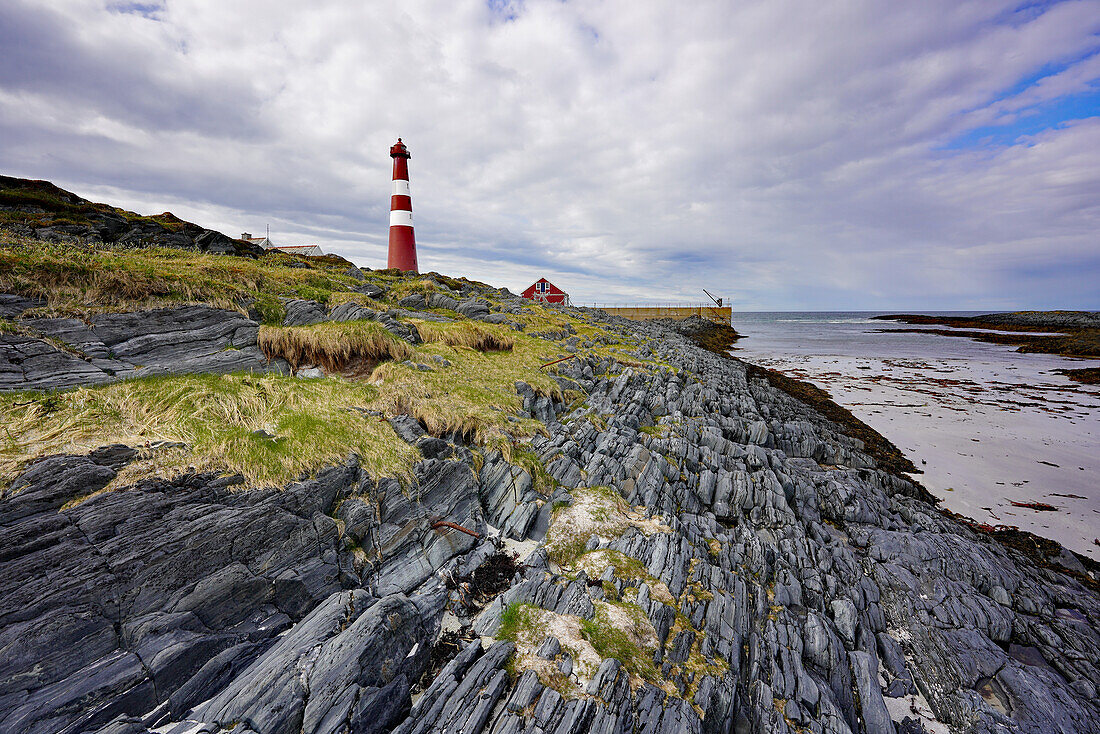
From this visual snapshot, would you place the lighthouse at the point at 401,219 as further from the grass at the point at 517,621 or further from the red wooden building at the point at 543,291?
the grass at the point at 517,621

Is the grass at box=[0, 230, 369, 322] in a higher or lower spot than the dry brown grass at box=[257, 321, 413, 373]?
higher

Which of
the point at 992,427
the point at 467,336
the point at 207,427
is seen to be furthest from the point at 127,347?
the point at 992,427

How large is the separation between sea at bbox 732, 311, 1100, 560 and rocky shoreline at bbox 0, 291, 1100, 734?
3338 millimetres

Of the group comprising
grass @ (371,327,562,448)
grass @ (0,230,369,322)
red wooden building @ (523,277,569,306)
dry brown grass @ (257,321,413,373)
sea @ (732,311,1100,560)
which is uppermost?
red wooden building @ (523,277,569,306)

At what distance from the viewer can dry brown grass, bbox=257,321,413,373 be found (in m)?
12.1

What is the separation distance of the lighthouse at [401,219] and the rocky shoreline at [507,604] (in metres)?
25.9

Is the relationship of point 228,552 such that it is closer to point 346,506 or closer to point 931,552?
point 346,506

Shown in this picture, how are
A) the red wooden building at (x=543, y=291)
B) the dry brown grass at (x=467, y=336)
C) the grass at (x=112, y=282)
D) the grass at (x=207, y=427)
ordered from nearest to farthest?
the grass at (x=207, y=427) → the grass at (x=112, y=282) → the dry brown grass at (x=467, y=336) → the red wooden building at (x=543, y=291)

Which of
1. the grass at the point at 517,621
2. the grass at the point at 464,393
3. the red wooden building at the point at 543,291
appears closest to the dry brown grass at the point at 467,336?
the grass at the point at 464,393

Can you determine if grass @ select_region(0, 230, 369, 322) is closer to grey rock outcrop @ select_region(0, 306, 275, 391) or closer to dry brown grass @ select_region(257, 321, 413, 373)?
grey rock outcrop @ select_region(0, 306, 275, 391)

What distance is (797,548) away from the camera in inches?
394

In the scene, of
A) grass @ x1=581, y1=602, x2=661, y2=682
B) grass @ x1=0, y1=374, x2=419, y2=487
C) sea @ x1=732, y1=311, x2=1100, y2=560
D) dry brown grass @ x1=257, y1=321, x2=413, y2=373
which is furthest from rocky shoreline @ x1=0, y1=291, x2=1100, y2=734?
sea @ x1=732, y1=311, x2=1100, y2=560

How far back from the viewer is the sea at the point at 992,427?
14.8m

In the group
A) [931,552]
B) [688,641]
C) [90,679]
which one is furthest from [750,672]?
[90,679]
